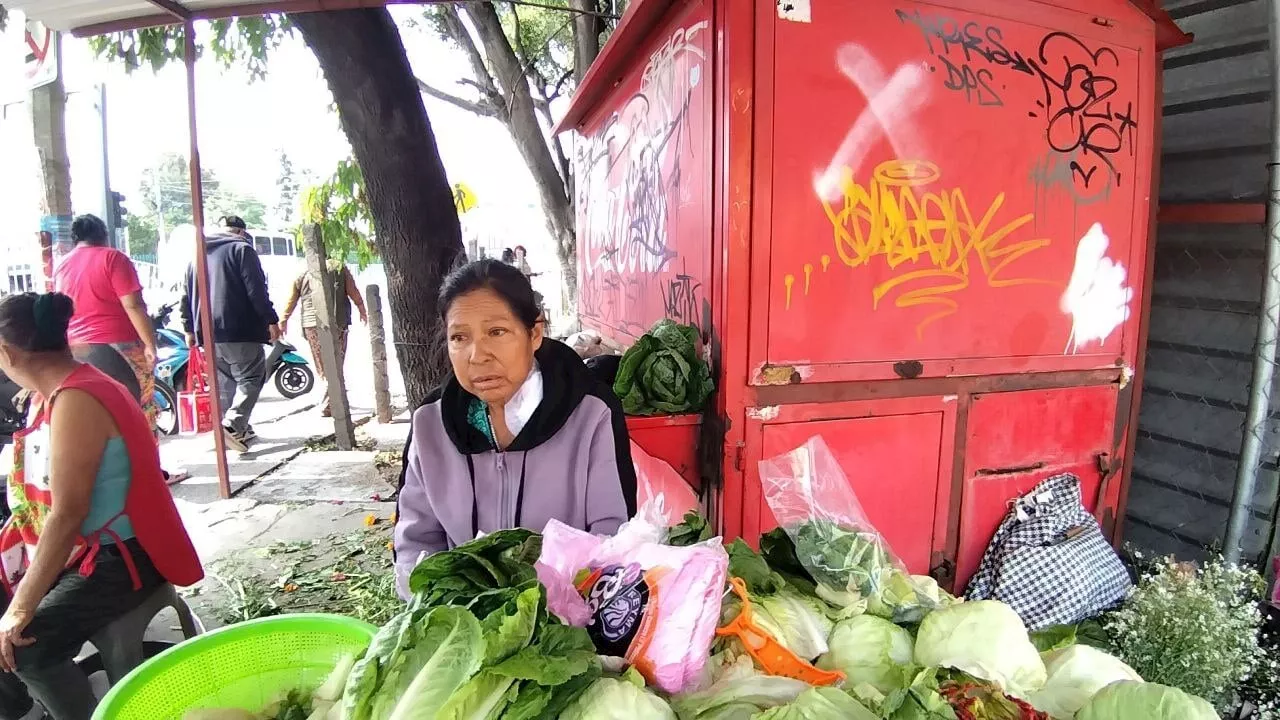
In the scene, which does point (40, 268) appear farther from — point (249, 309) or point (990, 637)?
point (990, 637)

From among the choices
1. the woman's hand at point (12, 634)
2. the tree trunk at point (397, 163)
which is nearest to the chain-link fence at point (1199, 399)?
the tree trunk at point (397, 163)

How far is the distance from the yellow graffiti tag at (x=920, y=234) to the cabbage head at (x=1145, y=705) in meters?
1.99

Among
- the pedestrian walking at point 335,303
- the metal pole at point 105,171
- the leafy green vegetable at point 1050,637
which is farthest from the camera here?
the metal pole at point 105,171

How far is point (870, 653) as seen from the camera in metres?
1.22

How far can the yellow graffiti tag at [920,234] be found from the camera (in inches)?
112

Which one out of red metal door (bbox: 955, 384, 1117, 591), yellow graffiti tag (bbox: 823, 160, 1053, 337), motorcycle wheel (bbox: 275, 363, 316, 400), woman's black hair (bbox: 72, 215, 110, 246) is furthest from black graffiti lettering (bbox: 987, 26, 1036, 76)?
motorcycle wheel (bbox: 275, 363, 316, 400)

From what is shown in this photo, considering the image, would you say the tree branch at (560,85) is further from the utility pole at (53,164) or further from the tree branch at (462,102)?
the utility pole at (53,164)

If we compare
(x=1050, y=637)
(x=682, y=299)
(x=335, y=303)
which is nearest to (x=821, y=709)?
(x=1050, y=637)

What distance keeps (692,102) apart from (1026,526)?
2.49m

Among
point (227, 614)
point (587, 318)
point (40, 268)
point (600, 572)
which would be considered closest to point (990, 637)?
point (600, 572)

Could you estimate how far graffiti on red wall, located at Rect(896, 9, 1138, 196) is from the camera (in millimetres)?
2893

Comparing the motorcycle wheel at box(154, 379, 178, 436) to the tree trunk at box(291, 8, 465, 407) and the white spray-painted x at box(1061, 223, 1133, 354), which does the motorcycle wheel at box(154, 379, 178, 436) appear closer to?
the tree trunk at box(291, 8, 465, 407)

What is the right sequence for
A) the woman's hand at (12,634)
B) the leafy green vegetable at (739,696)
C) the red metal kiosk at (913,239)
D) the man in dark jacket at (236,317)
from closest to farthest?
1. the leafy green vegetable at (739,696)
2. the woman's hand at (12,634)
3. the red metal kiosk at (913,239)
4. the man in dark jacket at (236,317)

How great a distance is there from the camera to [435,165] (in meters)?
5.11
